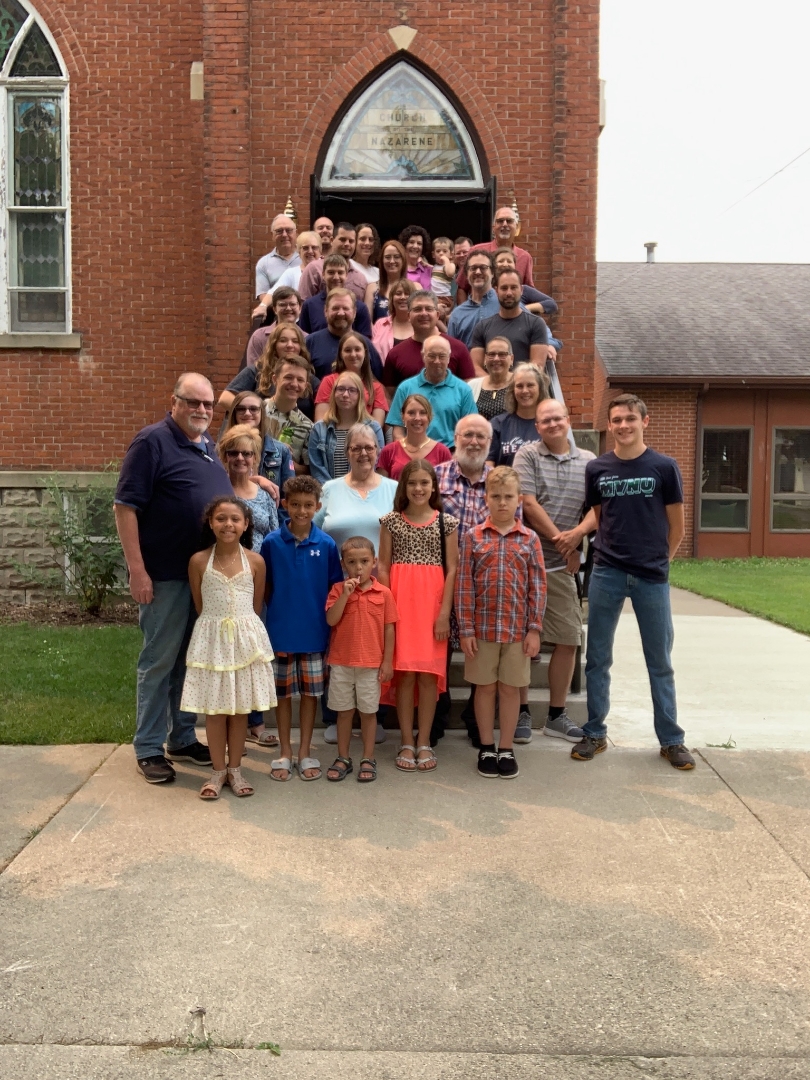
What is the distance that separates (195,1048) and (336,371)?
4536 millimetres

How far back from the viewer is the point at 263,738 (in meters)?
5.71

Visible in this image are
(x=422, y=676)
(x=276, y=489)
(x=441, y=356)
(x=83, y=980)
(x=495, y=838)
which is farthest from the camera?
(x=441, y=356)

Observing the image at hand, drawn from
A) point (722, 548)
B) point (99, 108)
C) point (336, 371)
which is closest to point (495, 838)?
point (336, 371)

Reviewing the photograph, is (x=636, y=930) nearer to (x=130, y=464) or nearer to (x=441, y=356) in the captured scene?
(x=130, y=464)

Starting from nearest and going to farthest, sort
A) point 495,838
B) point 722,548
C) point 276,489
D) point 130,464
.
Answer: point 495,838, point 130,464, point 276,489, point 722,548

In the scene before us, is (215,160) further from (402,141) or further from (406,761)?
(406,761)

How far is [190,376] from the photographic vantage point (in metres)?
5.09

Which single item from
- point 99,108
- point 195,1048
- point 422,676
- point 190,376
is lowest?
point 195,1048

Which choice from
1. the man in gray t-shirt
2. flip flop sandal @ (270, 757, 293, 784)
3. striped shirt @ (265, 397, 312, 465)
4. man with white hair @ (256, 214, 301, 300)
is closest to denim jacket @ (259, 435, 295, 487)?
striped shirt @ (265, 397, 312, 465)

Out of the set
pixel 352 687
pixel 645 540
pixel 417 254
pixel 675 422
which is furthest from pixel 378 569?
pixel 675 422

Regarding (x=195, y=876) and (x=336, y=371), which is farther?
(x=336, y=371)

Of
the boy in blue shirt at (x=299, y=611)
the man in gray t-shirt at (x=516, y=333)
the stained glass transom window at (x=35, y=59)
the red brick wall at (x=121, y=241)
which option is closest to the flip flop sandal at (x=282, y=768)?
the boy in blue shirt at (x=299, y=611)

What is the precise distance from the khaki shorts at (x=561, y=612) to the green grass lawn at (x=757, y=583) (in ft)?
16.2

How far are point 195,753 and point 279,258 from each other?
5.21 meters
